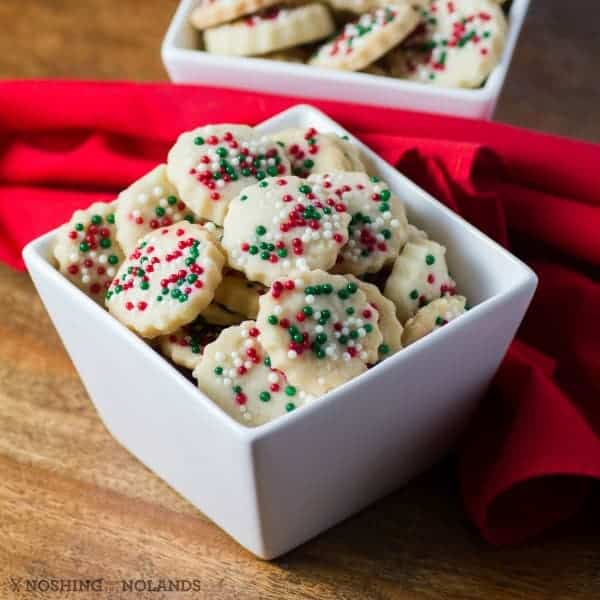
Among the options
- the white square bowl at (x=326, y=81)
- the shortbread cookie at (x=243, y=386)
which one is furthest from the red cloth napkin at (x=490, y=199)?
the shortbread cookie at (x=243, y=386)

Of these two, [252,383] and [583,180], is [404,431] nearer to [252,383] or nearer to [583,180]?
[252,383]

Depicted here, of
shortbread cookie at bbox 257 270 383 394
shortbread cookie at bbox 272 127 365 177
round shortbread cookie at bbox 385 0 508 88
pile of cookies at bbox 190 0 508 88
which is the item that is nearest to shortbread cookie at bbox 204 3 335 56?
pile of cookies at bbox 190 0 508 88

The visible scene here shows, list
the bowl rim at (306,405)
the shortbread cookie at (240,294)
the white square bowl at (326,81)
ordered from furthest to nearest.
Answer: the white square bowl at (326,81) < the shortbread cookie at (240,294) < the bowl rim at (306,405)

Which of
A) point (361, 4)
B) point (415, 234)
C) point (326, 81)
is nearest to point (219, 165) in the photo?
point (415, 234)

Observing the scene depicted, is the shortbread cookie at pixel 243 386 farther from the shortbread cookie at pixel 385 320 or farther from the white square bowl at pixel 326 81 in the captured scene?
the white square bowl at pixel 326 81

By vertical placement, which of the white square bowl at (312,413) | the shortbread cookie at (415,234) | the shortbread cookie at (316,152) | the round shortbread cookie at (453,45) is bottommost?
the white square bowl at (312,413)

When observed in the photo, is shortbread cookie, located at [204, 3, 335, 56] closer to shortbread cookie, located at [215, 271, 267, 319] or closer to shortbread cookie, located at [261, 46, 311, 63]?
shortbread cookie, located at [261, 46, 311, 63]

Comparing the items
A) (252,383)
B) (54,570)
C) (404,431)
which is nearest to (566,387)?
(404,431)
